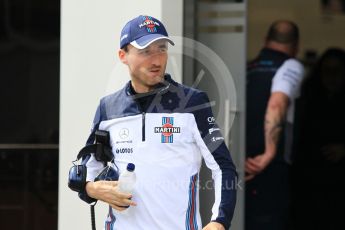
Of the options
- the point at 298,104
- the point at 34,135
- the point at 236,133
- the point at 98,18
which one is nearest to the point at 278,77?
the point at 298,104

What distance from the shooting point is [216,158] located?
3029 mm

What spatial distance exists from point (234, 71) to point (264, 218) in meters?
1.28

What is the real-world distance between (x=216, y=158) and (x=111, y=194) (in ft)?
1.59

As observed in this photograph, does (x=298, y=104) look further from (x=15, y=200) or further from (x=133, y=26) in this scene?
(x=133, y=26)

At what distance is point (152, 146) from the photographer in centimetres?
304

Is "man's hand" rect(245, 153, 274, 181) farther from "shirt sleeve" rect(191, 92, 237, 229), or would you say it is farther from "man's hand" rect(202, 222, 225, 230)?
"man's hand" rect(202, 222, 225, 230)

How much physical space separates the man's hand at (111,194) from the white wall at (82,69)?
182 centimetres

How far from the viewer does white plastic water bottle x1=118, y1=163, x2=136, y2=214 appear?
2.94 m

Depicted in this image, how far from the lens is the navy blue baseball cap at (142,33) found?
9.95ft

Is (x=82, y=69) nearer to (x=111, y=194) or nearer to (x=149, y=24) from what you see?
(x=149, y=24)

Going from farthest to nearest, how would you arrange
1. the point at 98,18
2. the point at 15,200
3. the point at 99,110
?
1. the point at 15,200
2. the point at 98,18
3. the point at 99,110

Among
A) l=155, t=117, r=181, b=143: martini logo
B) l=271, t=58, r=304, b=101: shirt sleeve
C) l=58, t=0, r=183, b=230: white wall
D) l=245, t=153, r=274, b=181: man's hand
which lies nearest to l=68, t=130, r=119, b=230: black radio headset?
l=155, t=117, r=181, b=143: martini logo

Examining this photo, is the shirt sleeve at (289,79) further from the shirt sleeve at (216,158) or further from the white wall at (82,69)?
the shirt sleeve at (216,158)

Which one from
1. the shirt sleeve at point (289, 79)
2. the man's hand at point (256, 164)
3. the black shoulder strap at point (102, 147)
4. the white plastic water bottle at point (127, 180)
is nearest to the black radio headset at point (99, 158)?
the black shoulder strap at point (102, 147)
